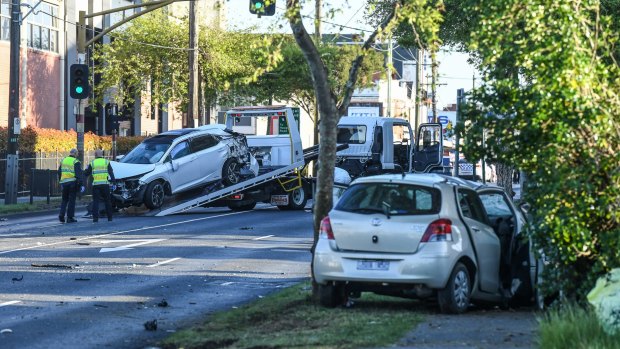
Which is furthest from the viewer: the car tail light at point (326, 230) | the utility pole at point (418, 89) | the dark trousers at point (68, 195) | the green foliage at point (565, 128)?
the dark trousers at point (68, 195)

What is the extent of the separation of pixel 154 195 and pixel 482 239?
761 inches

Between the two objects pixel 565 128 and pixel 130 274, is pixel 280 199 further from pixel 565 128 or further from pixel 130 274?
pixel 565 128

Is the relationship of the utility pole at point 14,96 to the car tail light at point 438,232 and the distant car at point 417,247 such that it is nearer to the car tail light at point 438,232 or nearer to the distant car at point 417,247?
the distant car at point 417,247

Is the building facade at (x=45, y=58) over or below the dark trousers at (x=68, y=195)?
over

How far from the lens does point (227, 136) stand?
111 ft

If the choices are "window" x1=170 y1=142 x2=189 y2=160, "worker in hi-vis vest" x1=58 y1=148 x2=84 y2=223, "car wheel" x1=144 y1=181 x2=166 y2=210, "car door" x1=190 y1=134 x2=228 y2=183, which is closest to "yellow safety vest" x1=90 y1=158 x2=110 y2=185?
"worker in hi-vis vest" x1=58 y1=148 x2=84 y2=223

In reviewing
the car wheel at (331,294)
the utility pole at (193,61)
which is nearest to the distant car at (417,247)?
the car wheel at (331,294)

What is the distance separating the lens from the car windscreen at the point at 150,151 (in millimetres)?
32125

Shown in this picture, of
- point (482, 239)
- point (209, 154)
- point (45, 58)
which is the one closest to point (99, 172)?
point (209, 154)

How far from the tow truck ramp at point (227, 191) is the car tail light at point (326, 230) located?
62.8ft

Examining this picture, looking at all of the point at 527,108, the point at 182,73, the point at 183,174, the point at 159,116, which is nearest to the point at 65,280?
the point at 527,108

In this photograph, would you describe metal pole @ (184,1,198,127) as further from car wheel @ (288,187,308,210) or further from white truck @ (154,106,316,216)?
car wheel @ (288,187,308,210)

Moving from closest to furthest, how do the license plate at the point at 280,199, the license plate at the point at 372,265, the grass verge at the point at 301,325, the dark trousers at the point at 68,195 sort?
the grass verge at the point at 301,325 → the license plate at the point at 372,265 → the dark trousers at the point at 68,195 → the license plate at the point at 280,199

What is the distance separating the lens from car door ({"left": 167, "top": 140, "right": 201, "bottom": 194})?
32.2 m
